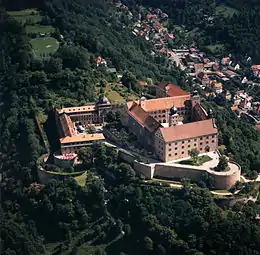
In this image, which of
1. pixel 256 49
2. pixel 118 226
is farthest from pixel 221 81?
pixel 118 226

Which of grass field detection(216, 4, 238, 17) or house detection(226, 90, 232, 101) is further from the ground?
grass field detection(216, 4, 238, 17)

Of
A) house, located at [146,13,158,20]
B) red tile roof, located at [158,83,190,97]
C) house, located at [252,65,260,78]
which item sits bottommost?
house, located at [252,65,260,78]

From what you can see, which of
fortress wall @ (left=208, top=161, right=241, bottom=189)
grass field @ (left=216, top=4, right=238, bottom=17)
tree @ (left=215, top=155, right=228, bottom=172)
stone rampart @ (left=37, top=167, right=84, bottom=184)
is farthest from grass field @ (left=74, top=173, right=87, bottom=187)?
grass field @ (left=216, top=4, right=238, bottom=17)

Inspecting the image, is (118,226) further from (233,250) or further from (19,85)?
(19,85)

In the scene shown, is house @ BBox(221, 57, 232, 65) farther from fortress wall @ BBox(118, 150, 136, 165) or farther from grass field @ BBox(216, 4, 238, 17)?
fortress wall @ BBox(118, 150, 136, 165)

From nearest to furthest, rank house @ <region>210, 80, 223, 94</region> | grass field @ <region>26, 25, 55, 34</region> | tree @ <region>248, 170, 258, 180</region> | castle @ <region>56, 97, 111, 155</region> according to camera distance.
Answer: tree @ <region>248, 170, 258, 180</region>, castle @ <region>56, 97, 111, 155</region>, house @ <region>210, 80, 223, 94</region>, grass field @ <region>26, 25, 55, 34</region>

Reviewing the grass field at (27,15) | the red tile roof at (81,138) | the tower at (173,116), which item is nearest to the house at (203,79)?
the grass field at (27,15)

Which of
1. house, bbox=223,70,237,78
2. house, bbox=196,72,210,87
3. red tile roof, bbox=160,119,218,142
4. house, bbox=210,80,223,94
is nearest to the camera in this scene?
red tile roof, bbox=160,119,218,142
